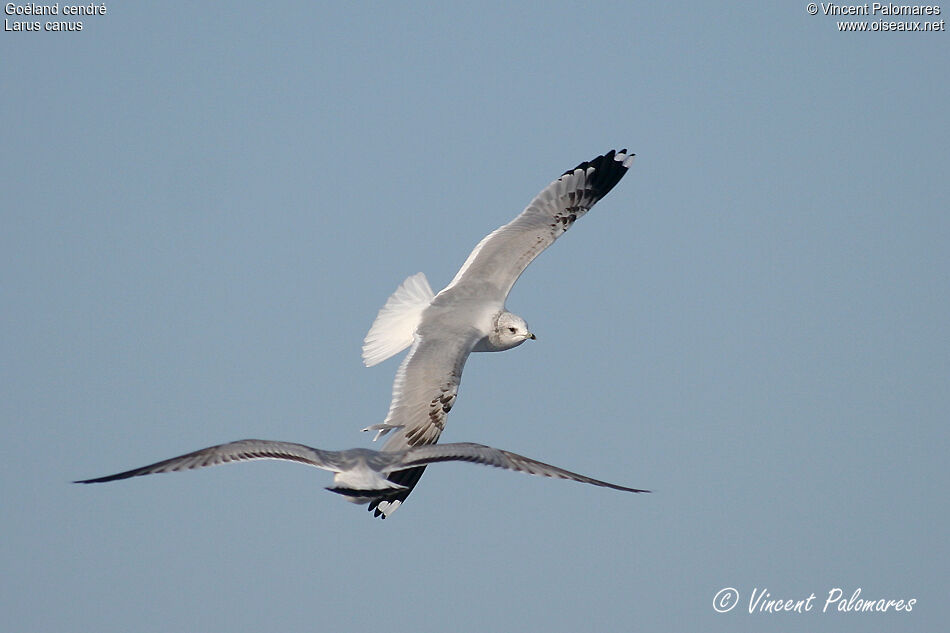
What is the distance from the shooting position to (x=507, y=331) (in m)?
14.5

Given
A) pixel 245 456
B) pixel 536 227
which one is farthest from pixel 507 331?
pixel 245 456

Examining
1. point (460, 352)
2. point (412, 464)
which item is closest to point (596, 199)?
point (460, 352)

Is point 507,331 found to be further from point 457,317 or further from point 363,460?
point 363,460

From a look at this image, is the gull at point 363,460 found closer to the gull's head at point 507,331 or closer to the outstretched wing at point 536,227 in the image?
the gull's head at point 507,331

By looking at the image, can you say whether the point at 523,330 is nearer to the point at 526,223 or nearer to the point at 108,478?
the point at 526,223

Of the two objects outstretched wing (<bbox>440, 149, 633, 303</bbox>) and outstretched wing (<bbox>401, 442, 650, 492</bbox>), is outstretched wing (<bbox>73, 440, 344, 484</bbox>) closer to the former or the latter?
outstretched wing (<bbox>401, 442, 650, 492</bbox>)

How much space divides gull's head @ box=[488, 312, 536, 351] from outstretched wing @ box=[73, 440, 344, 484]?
14.3 feet

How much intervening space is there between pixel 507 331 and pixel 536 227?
5.58ft

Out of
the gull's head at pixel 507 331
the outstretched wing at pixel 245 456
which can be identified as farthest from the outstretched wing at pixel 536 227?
the outstretched wing at pixel 245 456

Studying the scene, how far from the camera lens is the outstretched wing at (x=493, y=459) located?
32.5 feet

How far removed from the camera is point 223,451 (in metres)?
9.68

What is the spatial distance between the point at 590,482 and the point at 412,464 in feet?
4.69

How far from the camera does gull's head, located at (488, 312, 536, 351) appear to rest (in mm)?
14445

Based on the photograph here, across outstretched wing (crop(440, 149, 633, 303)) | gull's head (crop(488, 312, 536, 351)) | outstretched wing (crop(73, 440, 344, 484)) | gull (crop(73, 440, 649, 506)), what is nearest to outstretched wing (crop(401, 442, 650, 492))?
gull (crop(73, 440, 649, 506))
